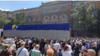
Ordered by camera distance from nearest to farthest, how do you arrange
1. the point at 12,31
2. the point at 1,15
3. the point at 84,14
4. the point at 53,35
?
the point at 53,35 → the point at 12,31 → the point at 84,14 → the point at 1,15

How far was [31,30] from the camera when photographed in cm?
2044

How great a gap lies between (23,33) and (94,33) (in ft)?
83.2

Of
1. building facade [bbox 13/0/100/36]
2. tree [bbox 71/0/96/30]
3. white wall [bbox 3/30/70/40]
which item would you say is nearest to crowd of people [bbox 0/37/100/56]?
white wall [bbox 3/30/70/40]

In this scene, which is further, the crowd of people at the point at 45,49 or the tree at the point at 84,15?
the tree at the point at 84,15

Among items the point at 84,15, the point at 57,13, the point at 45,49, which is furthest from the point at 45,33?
the point at 57,13

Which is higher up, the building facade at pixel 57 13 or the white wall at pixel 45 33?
the building facade at pixel 57 13

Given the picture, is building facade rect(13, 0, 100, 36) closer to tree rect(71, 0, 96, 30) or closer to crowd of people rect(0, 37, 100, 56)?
tree rect(71, 0, 96, 30)

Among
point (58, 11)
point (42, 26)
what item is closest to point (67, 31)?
point (42, 26)

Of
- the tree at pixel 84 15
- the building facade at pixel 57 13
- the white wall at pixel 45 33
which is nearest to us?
the white wall at pixel 45 33

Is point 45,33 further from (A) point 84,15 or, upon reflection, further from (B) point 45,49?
(A) point 84,15

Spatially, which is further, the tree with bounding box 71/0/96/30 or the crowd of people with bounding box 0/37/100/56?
the tree with bounding box 71/0/96/30

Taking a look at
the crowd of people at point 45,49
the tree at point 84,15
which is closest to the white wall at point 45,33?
the crowd of people at point 45,49

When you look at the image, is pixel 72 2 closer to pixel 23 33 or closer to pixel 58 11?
pixel 58 11

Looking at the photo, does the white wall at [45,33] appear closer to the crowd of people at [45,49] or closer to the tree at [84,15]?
the crowd of people at [45,49]
